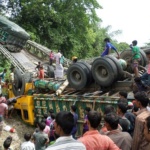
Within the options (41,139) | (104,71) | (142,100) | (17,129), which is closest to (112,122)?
(142,100)

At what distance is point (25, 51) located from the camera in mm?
20781

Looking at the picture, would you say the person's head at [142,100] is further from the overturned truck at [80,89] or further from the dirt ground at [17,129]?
the dirt ground at [17,129]

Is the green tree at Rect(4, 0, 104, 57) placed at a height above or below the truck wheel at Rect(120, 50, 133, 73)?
above

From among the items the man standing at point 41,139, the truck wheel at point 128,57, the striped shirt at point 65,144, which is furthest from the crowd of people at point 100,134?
the truck wheel at point 128,57

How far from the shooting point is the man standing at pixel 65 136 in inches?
89.2

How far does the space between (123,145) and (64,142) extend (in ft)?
3.16

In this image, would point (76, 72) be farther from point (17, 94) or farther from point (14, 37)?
point (14, 37)

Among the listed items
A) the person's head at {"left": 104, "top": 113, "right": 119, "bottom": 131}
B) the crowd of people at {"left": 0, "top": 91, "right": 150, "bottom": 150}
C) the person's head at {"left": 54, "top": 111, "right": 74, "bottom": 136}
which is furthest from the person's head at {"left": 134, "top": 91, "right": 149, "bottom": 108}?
the person's head at {"left": 54, "top": 111, "right": 74, "bottom": 136}

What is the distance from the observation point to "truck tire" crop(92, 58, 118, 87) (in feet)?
23.2

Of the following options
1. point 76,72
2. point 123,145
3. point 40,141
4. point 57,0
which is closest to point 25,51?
point 57,0

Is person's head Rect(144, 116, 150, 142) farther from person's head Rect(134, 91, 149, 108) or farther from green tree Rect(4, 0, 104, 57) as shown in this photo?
green tree Rect(4, 0, 104, 57)

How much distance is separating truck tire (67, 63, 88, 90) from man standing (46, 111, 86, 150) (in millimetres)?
5210

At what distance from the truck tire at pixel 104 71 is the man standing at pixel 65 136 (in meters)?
4.74

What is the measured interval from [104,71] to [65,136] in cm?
502
